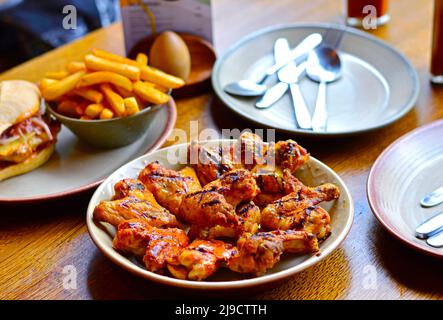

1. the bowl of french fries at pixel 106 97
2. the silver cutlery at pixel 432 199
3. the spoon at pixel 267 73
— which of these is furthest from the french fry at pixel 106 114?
the silver cutlery at pixel 432 199

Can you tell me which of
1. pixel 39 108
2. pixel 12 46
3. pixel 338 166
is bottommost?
pixel 12 46

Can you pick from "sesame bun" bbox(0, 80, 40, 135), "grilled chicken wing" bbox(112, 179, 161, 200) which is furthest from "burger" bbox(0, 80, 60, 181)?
"grilled chicken wing" bbox(112, 179, 161, 200)

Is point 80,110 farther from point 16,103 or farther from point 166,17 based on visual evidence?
point 166,17

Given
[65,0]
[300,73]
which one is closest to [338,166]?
[300,73]

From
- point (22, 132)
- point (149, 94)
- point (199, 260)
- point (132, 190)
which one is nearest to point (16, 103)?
point (22, 132)

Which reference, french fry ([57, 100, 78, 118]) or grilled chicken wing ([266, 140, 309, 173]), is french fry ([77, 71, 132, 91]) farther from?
grilled chicken wing ([266, 140, 309, 173])
